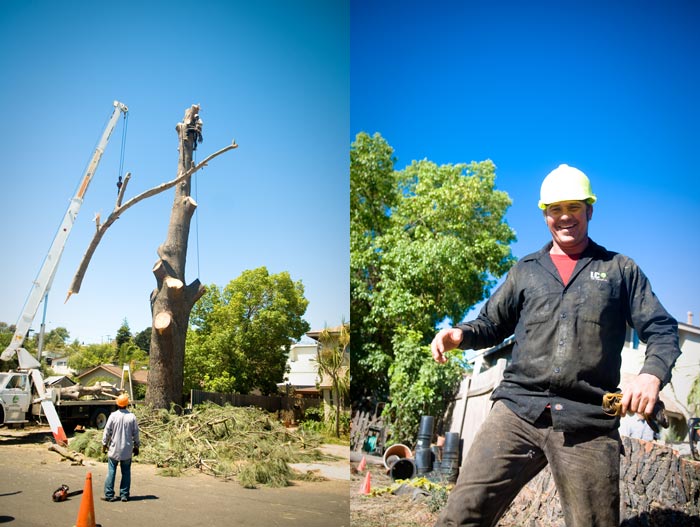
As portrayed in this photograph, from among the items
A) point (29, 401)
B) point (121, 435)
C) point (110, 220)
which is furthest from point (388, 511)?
point (110, 220)

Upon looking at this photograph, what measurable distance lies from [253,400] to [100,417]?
83cm

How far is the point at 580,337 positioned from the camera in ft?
5.26

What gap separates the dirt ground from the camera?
358cm

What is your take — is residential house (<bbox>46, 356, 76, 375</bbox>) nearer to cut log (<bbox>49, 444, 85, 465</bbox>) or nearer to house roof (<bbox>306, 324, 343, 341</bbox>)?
cut log (<bbox>49, 444, 85, 465</bbox>)

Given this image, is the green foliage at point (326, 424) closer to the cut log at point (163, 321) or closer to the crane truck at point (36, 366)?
the cut log at point (163, 321)

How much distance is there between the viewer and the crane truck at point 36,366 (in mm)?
2449

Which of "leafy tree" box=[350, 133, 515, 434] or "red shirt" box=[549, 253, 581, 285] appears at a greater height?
"leafy tree" box=[350, 133, 515, 434]

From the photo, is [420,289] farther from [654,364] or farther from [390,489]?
[654,364]

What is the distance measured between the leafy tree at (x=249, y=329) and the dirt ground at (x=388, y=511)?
1.08 m

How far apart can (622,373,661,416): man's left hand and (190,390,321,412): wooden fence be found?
231cm

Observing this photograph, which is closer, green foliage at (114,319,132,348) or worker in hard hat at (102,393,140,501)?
worker in hard hat at (102,393,140,501)

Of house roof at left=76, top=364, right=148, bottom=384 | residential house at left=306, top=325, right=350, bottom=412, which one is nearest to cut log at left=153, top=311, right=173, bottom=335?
house roof at left=76, top=364, right=148, bottom=384

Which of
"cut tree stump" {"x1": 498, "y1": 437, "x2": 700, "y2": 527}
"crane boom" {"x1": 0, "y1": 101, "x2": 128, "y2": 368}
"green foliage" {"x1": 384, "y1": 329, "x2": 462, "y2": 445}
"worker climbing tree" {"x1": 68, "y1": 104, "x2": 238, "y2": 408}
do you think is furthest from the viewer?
"green foliage" {"x1": 384, "y1": 329, "x2": 462, "y2": 445}

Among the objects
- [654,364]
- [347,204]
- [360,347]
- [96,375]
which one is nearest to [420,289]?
[360,347]
